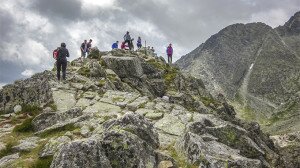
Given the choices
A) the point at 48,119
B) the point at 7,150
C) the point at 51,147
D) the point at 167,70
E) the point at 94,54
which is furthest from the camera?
the point at 167,70

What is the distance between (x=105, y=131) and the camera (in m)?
20.0

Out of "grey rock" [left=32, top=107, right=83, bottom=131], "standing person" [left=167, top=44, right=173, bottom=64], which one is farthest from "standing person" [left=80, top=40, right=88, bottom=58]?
"grey rock" [left=32, top=107, right=83, bottom=131]

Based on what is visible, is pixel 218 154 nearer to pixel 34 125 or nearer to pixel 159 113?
pixel 159 113

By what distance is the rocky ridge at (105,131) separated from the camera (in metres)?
17.9

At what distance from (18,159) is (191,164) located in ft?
29.0

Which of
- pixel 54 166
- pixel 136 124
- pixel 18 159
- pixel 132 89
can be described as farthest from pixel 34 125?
pixel 132 89

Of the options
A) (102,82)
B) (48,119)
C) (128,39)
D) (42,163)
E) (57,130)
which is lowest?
(42,163)

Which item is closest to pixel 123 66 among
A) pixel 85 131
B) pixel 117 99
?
pixel 117 99

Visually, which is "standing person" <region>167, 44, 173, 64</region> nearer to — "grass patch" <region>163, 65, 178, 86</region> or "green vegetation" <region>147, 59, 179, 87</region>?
"green vegetation" <region>147, 59, 179, 87</region>

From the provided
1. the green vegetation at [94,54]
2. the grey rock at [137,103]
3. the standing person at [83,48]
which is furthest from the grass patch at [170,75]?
the grey rock at [137,103]

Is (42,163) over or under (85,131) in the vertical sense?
under

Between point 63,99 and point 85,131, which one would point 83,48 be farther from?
point 85,131

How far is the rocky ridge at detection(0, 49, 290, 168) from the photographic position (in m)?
17.9

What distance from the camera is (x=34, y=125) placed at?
26.4 meters
